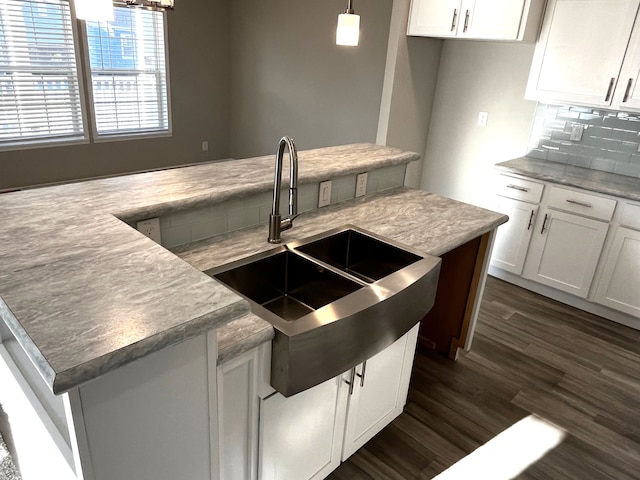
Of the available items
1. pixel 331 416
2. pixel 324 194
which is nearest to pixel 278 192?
pixel 324 194

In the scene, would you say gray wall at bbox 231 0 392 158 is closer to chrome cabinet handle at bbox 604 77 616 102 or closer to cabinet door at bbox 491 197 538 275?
cabinet door at bbox 491 197 538 275

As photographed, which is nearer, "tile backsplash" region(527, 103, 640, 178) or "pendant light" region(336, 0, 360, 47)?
"pendant light" region(336, 0, 360, 47)

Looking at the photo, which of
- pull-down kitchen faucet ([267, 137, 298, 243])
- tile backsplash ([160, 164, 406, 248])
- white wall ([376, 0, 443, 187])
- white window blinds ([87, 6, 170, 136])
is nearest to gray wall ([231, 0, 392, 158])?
white wall ([376, 0, 443, 187])

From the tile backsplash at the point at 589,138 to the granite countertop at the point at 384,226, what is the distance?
159 cm

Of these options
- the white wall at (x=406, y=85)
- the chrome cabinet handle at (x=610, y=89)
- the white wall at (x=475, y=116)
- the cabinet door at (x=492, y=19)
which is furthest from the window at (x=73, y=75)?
the chrome cabinet handle at (x=610, y=89)

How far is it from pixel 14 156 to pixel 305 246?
14.3 feet

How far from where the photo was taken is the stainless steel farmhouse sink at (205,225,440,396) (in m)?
1.26

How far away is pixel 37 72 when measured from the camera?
473 cm

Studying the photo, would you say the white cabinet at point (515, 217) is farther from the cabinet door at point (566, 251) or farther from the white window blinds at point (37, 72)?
the white window blinds at point (37, 72)

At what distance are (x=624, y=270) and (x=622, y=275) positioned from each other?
4cm

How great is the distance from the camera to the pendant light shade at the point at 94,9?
1641 mm

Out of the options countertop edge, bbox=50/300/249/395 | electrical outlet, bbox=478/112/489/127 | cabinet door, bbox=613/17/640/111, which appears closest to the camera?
countertop edge, bbox=50/300/249/395

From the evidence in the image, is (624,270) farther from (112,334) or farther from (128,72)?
(128,72)

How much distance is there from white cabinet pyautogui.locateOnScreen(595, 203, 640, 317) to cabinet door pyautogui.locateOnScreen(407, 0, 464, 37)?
1.70m
